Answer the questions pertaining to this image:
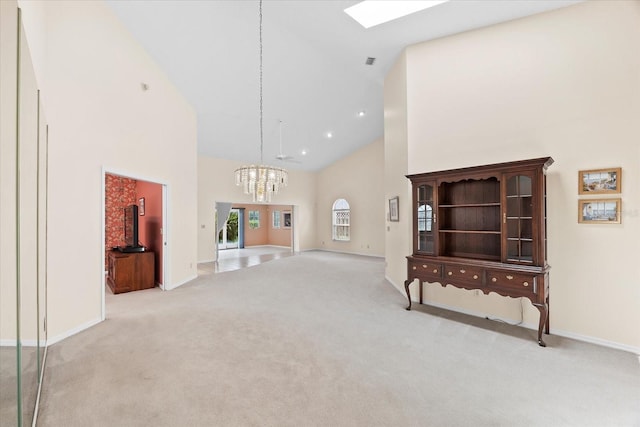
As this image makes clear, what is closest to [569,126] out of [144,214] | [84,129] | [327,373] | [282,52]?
[327,373]

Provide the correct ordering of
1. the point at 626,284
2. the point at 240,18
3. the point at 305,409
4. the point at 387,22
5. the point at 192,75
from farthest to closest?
1. the point at 192,75
2. the point at 240,18
3. the point at 387,22
4. the point at 626,284
5. the point at 305,409

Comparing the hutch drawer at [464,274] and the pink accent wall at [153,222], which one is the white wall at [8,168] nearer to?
the hutch drawer at [464,274]

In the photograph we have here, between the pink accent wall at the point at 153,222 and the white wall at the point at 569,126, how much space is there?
17.1 feet

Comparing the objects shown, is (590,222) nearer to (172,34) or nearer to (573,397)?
(573,397)

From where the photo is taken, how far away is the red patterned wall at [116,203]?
665 centimetres

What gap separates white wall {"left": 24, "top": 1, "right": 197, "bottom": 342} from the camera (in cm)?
310

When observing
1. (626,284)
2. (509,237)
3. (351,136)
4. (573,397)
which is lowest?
(573,397)

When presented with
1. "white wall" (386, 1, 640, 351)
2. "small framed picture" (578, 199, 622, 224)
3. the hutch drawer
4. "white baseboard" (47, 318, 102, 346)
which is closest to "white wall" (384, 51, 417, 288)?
"white wall" (386, 1, 640, 351)

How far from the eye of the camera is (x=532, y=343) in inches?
115

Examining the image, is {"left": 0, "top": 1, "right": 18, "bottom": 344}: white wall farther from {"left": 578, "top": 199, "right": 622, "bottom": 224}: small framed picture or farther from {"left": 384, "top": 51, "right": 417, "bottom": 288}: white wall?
{"left": 578, "top": 199, "right": 622, "bottom": 224}: small framed picture

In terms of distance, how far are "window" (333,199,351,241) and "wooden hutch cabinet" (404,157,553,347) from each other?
260 inches

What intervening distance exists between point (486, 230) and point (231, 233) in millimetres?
11365

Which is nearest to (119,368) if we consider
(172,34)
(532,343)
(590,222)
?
(532,343)

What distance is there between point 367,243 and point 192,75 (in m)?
7.31
